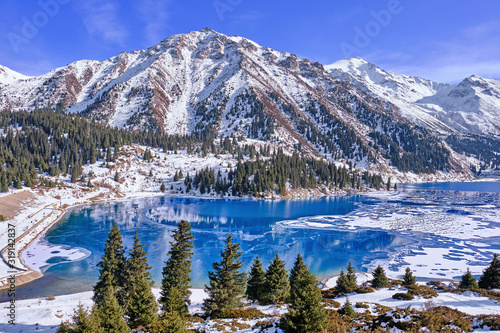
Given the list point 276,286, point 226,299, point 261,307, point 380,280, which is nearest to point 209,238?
point 276,286

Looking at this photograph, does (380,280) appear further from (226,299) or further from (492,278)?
(226,299)

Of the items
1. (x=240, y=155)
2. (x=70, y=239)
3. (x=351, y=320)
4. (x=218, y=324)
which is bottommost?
(x=70, y=239)

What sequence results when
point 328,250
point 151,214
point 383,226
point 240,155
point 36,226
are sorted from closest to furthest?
point 328,250 → point 36,226 → point 383,226 → point 151,214 → point 240,155

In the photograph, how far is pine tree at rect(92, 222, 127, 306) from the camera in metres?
30.9

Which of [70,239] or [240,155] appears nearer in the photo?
[70,239]

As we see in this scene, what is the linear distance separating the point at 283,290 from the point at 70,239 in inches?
2441

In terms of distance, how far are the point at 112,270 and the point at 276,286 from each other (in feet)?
63.9

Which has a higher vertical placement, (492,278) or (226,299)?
(492,278)

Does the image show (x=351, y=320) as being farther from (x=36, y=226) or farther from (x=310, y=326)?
(x=36, y=226)

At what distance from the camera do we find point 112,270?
3169cm

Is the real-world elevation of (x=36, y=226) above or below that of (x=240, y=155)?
below

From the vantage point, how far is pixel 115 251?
3250 cm

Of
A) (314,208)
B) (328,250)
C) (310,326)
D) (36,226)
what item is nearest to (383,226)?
(328,250)

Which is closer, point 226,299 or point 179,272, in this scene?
point 226,299
